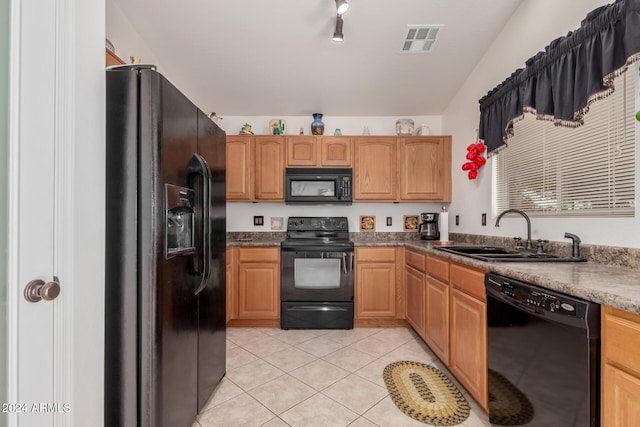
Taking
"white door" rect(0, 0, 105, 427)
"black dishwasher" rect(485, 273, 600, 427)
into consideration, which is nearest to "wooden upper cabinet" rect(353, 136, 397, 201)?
"black dishwasher" rect(485, 273, 600, 427)

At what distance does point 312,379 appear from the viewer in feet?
6.38

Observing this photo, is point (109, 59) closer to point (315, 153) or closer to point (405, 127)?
point (315, 153)

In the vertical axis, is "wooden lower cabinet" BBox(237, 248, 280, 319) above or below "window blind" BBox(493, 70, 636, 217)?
below

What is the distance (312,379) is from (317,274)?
1.10 meters

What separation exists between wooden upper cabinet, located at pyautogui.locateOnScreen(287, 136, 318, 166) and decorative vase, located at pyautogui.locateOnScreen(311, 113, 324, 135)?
14 centimetres

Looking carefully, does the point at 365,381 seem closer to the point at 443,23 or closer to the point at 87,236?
the point at 87,236

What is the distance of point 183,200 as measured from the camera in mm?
1278

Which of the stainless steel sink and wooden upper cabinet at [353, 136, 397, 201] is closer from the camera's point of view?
the stainless steel sink

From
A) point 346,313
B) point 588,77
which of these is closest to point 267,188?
point 346,313

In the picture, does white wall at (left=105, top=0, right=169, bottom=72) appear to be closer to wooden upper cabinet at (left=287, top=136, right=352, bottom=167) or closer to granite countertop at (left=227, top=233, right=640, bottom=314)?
wooden upper cabinet at (left=287, top=136, right=352, bottom=167)

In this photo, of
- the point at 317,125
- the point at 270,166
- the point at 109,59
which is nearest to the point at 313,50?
the point at 317,125

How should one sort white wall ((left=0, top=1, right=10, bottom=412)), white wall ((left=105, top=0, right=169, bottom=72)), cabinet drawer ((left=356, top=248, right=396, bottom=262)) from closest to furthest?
white wall ((left=0, top=1, right=10, bottom=412))
white wall ((left=105, top=0, right=169, bottom=72))
cabinet drawer ((left=356, top=248, right=396, bottom=262))

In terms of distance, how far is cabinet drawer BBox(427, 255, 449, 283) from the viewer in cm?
201

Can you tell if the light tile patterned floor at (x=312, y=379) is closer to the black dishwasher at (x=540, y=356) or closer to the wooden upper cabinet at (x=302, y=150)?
the black dishwasher at (x=540, y=356)
